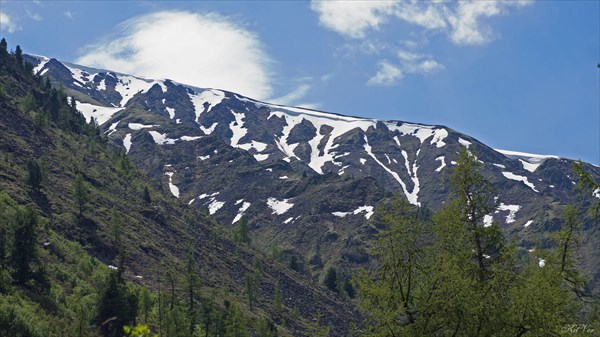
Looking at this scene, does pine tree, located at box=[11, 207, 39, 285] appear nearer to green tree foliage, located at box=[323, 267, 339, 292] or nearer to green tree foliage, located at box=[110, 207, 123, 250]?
green tree foliage, located at box=[110, 207, 123, 250]

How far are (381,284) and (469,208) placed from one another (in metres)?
4.64

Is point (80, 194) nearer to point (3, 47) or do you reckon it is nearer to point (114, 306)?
point (114, 306)

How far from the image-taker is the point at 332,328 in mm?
119125

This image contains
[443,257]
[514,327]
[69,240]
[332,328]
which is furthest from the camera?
[332,328]

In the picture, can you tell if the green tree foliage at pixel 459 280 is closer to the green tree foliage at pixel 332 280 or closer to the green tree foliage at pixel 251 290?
the green tree foliage at pixel 251 290

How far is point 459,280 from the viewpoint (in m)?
15.4

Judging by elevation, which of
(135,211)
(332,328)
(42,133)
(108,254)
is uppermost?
(42,133)

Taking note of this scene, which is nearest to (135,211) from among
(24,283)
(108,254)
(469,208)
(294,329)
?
(108,254)

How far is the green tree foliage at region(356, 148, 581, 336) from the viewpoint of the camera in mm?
15398

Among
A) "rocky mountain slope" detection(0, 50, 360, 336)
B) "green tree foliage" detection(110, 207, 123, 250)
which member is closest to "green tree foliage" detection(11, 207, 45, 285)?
"rocky mountain slope" detection(0, 50, 360, 336)

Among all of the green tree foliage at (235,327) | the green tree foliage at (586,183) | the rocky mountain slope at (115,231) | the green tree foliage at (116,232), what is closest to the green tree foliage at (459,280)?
the green tree foliage at (586,183)

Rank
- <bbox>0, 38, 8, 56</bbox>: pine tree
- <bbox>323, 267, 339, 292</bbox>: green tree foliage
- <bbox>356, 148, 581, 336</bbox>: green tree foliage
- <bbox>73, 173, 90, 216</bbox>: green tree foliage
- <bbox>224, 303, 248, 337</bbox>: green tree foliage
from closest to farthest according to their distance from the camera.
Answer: <bbox>356, 148, 581, 336</bbox>: green tree foliage, <bbox>224, 303, 248, 337</bbox>: green tree foliage, <bbox>73, 173, 90, 216</bbox>: green tree foliage, <bbox>323, 267, 339, 292</bbox>: green tree foliage, <bbox>0, 38, 8, 56</bbox>: pine tree

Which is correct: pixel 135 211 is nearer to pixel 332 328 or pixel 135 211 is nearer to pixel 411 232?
pixel 332 328

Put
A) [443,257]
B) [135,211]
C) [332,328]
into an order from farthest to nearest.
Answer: [135,211] → [332,328] → [443,257]
